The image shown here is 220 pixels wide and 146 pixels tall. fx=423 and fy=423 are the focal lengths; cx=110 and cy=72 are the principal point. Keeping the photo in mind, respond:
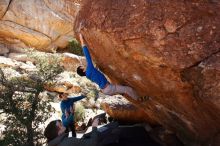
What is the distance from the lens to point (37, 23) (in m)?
34.2

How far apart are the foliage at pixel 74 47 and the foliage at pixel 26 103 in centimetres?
1928

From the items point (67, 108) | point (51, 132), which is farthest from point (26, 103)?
point (67, 108)

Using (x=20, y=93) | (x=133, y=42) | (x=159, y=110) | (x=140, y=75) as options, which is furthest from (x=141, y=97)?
(x=20, y=93)

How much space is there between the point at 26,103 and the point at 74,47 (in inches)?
806

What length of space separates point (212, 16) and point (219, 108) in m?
1.68

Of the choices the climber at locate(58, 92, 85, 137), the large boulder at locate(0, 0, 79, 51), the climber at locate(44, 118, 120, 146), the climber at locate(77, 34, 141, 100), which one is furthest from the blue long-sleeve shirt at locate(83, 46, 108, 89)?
the large boulder at locate(0, 0, 79, 51)

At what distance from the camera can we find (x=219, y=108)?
25.4ft

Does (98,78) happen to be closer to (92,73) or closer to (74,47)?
(92,73)

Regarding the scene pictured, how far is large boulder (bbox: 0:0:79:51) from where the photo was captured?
1319 inches

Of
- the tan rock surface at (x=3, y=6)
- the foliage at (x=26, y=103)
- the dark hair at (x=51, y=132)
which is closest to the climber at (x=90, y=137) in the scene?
the dark hair at (x=51, y=132)

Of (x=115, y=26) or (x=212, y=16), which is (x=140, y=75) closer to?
(x=115, y=26)

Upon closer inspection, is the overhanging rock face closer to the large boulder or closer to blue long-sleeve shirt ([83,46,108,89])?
blue long-sleeve shirt ([83,46,108,89])

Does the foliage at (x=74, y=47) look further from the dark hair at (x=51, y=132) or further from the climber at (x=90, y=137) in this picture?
the climber at (x=90, y=137)

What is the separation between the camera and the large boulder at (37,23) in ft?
110
